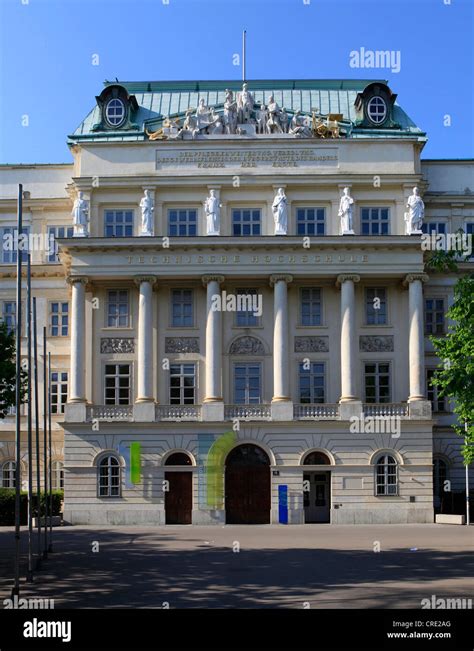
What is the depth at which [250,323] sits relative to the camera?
5666 centimetres

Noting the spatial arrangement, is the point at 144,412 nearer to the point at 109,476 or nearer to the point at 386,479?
the point at 109,476

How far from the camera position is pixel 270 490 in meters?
54.1

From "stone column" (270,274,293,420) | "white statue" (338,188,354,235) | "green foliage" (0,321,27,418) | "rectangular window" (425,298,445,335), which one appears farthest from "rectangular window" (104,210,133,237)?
"green foliage" (0,321,27,418)

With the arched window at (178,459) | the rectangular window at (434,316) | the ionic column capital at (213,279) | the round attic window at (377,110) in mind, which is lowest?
the arched window at (178,459)

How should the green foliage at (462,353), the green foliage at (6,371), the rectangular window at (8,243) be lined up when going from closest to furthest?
the green foliage at (462,353)
the green foliage at (6,371)
the rectangular window at (8,243)

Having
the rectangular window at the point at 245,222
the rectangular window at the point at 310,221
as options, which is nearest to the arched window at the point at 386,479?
the rectangular window at the point at 310,221

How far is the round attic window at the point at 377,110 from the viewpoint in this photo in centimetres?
5944

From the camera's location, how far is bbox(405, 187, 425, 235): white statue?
54.9 m

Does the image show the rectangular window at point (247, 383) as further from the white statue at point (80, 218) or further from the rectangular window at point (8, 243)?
the rectangular window at point (8, 243)

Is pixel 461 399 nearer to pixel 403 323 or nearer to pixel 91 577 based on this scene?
pixel 91 577

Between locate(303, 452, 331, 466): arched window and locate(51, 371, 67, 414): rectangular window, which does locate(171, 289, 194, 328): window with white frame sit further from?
locate(303, 452, 331, 466): arched window

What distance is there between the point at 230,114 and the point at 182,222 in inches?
267

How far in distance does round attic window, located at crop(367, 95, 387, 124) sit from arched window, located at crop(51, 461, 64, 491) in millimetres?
27877

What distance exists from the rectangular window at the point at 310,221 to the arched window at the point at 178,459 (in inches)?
554
